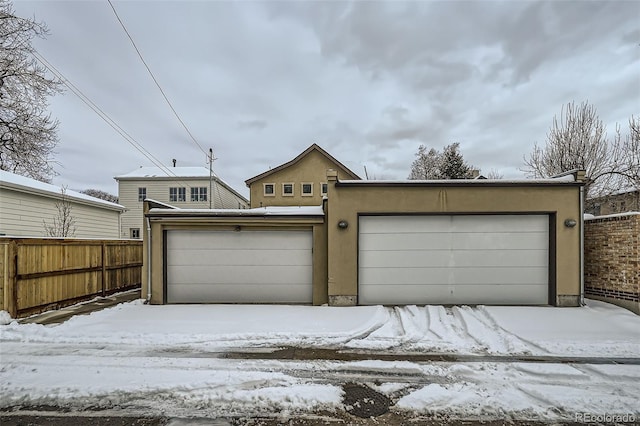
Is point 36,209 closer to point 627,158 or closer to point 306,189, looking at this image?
point 306,189

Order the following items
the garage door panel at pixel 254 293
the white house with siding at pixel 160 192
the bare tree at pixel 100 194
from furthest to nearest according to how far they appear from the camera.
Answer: the bare tree at pixel 100 194, the white house with siding at pixel 160 192, the garage door panel at pixel 254 293

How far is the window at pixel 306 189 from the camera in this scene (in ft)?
73.9

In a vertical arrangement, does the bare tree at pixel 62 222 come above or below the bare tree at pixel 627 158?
below

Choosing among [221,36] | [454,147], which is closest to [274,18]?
[221,36]

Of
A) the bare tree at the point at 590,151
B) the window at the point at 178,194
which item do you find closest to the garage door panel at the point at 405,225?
the bare tree at the point at 590,151

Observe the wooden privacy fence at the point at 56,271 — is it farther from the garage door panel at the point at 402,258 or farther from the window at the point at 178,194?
the window at the point at 178,194

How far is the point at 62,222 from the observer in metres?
14.0

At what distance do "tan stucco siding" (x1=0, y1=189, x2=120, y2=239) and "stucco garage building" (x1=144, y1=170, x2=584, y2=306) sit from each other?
797cm

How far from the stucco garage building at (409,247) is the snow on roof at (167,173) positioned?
63.4 ft

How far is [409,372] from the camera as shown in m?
4.18

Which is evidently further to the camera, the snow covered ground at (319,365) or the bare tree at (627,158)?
the bare tree at (627,158)

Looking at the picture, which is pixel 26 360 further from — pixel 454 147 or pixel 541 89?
pixel 454 147

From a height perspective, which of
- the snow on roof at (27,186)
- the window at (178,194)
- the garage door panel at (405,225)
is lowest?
the garage door panel at (405,225)

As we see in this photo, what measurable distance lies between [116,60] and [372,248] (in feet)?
34.3
